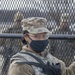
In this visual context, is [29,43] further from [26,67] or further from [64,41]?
[64,41]

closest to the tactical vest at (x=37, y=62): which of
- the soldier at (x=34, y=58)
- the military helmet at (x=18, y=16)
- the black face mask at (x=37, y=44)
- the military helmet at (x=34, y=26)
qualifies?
the soldier at (x=34, y=58)

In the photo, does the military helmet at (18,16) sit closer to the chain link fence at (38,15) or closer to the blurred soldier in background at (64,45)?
the chain link fence at (38,15)

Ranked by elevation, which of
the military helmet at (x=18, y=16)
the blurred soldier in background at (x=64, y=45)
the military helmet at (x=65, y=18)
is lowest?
the blurred soldier in background at (x=64, y=45)

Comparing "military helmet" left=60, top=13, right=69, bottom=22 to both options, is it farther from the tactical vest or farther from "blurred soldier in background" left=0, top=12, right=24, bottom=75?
the tactical vest

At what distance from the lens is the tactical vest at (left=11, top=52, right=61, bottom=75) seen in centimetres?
296

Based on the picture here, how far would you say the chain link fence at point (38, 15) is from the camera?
12.4 feet

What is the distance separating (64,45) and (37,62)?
0.89 metres

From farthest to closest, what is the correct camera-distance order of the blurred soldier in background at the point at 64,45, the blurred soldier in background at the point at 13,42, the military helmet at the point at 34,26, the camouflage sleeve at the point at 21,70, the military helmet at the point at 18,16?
1. the blurred soldier in background at the point at 13,42
2. the military helmet at the point at 18,16
3. the blurred soldier in background at the point at 64,45
4. the military helmet at the point at 34,26
5. the camouflage sleeve at the point at 21,70

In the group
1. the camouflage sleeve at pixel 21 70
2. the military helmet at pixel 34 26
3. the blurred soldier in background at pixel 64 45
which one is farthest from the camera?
the blurred soldier in background at pixel 64 45

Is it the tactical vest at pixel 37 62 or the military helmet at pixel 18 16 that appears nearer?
the tactical vest at pixel 37 62

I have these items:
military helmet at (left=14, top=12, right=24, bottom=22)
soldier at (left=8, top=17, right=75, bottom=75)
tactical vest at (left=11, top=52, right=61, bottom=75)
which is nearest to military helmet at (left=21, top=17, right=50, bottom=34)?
soldier at (left=8, top=17, right=75, bottom=75)

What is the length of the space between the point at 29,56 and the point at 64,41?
0.89 m

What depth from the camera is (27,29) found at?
3121 mm

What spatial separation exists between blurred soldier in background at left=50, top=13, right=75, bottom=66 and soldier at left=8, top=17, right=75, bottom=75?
1.86 ft
